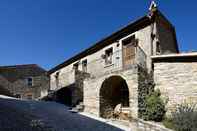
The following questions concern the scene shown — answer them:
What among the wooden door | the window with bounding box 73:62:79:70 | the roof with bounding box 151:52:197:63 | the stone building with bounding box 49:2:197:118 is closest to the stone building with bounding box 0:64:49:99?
the window with bounding box 73:62:79:70

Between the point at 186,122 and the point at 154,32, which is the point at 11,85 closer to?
the point at 154,32

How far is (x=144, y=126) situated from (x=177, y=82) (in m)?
2.75

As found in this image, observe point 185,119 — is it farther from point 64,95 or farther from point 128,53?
point 64,95

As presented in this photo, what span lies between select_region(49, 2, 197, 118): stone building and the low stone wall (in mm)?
629

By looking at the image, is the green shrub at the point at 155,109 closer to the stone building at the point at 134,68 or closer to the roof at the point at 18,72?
the stone building at the point at 134,68

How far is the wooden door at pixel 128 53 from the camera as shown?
1725 cm

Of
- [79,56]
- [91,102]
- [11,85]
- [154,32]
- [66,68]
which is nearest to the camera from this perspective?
[154,32]

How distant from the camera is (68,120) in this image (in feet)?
46.5

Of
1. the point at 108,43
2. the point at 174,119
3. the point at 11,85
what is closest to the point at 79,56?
the point at 108,43

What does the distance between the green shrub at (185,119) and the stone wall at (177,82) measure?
2.90 feet

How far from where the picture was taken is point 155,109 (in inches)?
535

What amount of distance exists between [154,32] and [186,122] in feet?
20.6

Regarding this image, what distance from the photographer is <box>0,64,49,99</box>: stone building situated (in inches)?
1455

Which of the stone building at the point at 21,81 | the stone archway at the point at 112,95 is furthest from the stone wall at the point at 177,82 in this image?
the stone building at the point at 21,81
